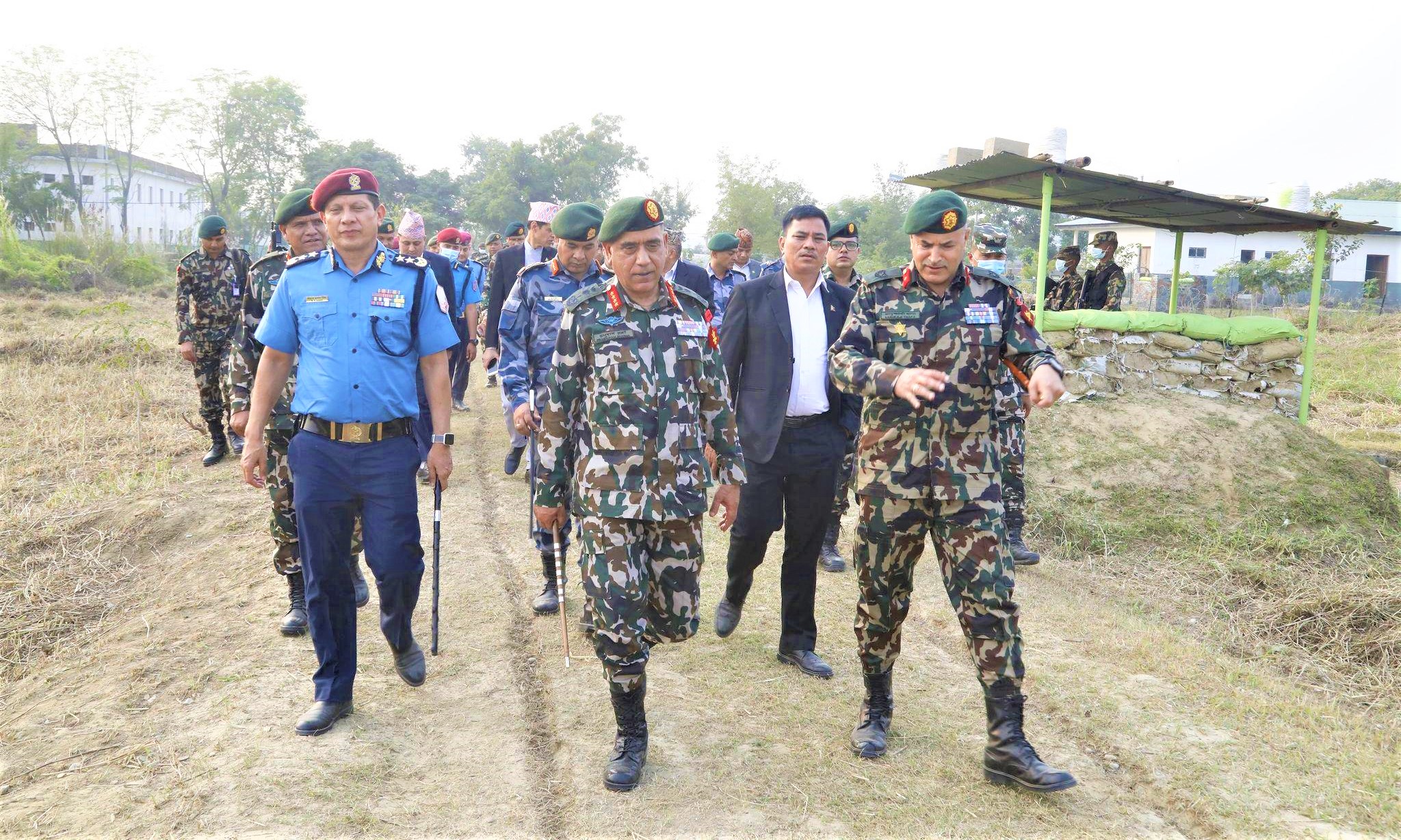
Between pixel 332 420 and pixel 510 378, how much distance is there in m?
A: 1.51

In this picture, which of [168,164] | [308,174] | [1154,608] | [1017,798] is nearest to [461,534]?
[1017,798]

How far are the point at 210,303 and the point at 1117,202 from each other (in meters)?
9.69

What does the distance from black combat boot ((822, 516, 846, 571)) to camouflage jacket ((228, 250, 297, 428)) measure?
360cm

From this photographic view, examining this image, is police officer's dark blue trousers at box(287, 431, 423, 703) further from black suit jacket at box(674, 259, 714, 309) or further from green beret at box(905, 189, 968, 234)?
black suit jacket at box(674, 259, 714, 309)

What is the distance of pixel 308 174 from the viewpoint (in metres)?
59.2

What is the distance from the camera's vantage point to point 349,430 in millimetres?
3844

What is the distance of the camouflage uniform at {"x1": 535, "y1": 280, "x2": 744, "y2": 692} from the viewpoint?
351 centimetres

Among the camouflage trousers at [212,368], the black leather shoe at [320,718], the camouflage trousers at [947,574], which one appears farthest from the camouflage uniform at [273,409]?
the camouflage trousers at [212,368]

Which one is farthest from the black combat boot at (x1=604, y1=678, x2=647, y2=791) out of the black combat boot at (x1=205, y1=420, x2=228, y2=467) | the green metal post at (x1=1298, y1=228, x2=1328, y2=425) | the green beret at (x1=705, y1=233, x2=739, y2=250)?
the green metal post at (x1=1298, y1=228, x2=1328, y2=425)

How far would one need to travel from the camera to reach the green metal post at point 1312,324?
10.6m

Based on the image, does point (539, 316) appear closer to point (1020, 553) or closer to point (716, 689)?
point (716, 689)

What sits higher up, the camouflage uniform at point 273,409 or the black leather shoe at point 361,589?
the camouflage uniform at point 273,409

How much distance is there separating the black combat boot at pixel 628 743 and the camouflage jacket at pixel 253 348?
228cm

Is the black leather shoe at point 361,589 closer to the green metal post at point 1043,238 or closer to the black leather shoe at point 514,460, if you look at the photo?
the black leather shoe at point 514,460
